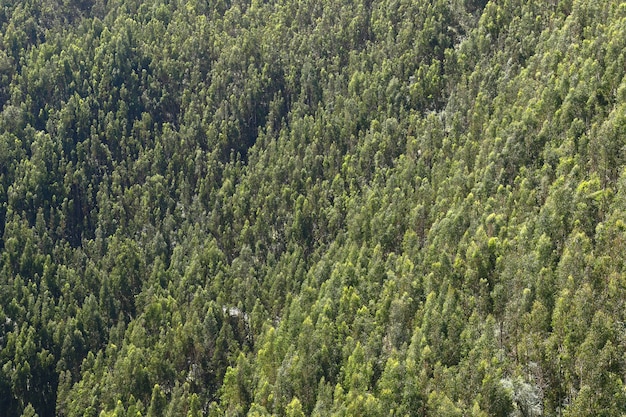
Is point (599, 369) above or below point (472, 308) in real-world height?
above

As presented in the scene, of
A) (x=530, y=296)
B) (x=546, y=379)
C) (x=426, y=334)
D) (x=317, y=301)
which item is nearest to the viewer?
(x=546, y=379)

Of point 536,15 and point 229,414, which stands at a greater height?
point 536,15

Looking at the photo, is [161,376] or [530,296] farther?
[161,376]

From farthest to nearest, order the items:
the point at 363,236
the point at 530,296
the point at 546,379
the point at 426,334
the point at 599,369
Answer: the point at 363,236 < the point at 426,334 < the point at 530,296 < the point at 546,379 < the point at 599,369

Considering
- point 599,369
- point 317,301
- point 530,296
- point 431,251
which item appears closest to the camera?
point 599,369

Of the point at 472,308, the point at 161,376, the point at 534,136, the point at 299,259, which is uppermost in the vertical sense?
the point at 534,136

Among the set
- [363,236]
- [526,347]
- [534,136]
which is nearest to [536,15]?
[534,136]

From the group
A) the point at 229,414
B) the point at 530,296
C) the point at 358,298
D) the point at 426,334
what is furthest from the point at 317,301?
the point at 530,296

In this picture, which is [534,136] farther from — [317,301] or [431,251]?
[317,301]

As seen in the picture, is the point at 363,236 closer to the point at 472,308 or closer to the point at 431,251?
the point at 431,251
